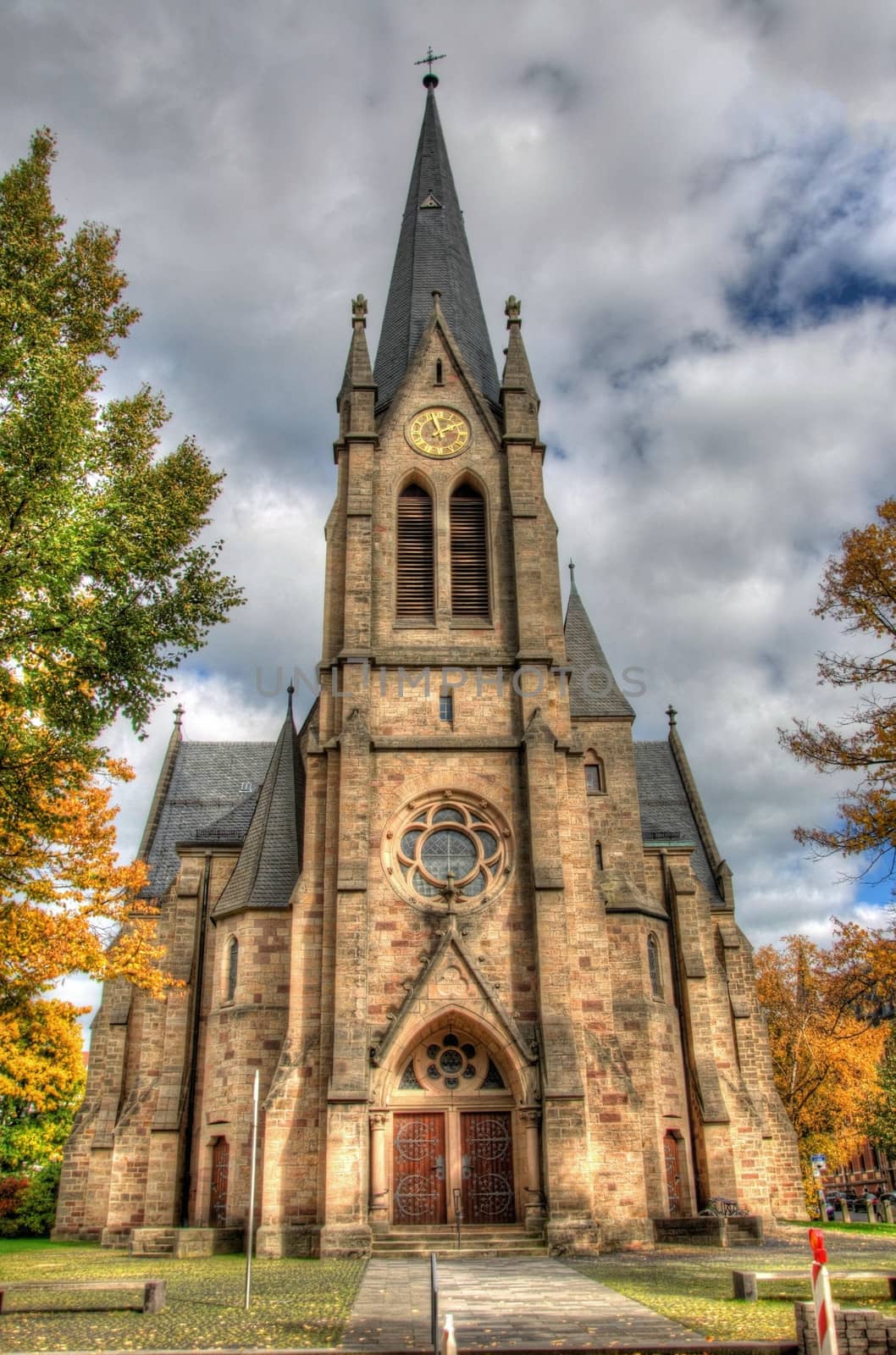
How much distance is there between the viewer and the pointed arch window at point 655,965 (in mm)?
27234

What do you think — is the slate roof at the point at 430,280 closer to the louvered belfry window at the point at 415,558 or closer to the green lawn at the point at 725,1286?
the louvered belfry window at the point at 415,558

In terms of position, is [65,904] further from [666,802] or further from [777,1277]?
[666,802]

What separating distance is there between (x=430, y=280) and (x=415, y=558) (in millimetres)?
10967

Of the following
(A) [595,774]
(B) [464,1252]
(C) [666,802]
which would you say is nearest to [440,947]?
(B) [464,1252]

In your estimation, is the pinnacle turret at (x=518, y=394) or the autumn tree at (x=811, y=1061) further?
the autumn tree at (x=811, y=1061)

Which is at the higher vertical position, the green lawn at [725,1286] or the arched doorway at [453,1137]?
the arched doorway at [453,1137]

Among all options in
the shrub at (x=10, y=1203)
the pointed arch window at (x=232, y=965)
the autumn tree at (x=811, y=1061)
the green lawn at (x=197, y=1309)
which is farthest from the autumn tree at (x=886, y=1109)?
the green lawn at (x=197, y=1309)

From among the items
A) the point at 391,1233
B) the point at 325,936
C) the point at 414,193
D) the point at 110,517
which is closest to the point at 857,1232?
the point at 391,1233

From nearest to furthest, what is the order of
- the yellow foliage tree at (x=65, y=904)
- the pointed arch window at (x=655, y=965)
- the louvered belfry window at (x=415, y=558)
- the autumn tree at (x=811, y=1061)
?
the yellow foliage tree at (x=65, y=904)
the pointed arch window at (x=655, y=965)
the louvered belfry window at (x=415, y=558)
the autumn tree at (x=811, y=1061)

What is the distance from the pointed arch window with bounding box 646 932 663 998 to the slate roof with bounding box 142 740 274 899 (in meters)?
12.8

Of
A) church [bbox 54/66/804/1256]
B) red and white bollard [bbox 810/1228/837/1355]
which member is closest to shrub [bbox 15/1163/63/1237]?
church [bbox 54/66/804/1256]

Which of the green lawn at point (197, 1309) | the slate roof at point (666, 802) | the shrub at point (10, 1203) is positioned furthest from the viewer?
the slate roof at point (666, 802)

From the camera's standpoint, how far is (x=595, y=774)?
29.9m

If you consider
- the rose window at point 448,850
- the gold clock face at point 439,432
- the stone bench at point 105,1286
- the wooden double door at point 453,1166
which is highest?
the gold clock face at point 439,432
